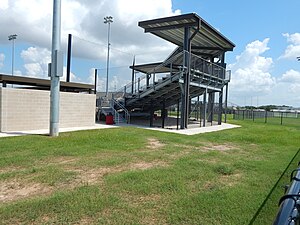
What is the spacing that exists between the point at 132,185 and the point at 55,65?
790cm

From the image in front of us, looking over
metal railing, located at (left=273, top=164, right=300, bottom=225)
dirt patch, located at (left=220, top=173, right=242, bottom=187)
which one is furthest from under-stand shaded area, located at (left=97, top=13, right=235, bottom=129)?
metal railing, located at (left=273, top=164, right=300, bottom=225)

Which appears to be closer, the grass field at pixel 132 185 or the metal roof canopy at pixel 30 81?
the grass field at pixel 132 185

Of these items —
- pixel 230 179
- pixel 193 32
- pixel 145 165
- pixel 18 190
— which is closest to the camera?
pixel 18 190

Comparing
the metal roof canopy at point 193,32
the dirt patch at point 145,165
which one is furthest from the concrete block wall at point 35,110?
the dirt patch at point 145,165

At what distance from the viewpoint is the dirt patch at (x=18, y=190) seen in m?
4.18

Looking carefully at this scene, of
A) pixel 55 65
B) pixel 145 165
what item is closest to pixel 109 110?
pixel 55 65

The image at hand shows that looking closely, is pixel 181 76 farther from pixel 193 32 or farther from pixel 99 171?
pixel 99 171

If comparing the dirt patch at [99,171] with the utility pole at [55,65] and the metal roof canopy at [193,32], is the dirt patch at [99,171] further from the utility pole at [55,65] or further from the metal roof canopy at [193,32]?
the metal roof canopy at [193,32]

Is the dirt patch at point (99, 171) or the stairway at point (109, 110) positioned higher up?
the stairway at point (109, 110)

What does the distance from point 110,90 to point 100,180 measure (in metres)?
16.5

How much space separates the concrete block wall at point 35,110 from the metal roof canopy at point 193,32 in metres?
6.08

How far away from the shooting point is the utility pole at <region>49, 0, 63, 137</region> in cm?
1085

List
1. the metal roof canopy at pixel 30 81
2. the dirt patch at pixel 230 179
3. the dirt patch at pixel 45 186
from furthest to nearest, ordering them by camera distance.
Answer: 1. the metal roof canopy at pixel 30 81
2. the dirt patch at pixel 230 179
3. the dirt patch at pixel 45 186

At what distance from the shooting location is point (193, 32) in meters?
16.9
